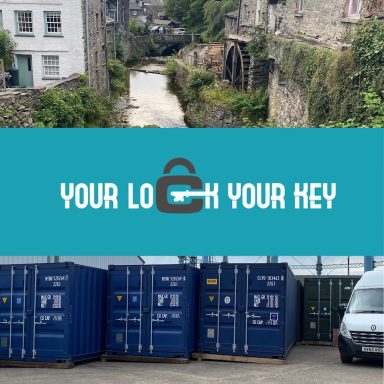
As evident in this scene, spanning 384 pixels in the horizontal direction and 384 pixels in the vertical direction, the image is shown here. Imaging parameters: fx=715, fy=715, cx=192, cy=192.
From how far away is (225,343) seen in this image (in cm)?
1620

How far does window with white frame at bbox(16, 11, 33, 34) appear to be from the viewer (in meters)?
37.1

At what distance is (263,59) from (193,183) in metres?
25.6

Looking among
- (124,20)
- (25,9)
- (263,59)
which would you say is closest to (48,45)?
(25,9)

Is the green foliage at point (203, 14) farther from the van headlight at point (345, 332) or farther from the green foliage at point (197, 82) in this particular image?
the van headlight at point (345, 332)

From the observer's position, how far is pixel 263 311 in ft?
52.7

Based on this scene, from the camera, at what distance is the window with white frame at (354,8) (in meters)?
26.1

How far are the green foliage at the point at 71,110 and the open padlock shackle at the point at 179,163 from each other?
50.6ft

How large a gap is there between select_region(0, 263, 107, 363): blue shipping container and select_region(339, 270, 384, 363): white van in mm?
5691

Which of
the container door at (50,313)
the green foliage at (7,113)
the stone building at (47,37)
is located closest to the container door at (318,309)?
the container door at (50,313)

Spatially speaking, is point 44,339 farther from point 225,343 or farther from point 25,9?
point 25,9

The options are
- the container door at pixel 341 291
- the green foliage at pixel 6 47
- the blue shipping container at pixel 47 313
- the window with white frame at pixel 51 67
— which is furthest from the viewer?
the window with white frame at pixel 51 67

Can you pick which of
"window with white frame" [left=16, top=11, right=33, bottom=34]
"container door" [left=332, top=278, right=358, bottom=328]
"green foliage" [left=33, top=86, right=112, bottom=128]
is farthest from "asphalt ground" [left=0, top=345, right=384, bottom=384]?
"window with white frame" [left=16, top=11, right=33, bottom=34]

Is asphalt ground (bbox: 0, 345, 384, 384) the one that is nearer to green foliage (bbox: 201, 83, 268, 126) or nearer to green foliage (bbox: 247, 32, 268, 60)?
green foliage (bbox: 201, 83, 268, 126)

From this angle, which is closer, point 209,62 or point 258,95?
point 258,95
